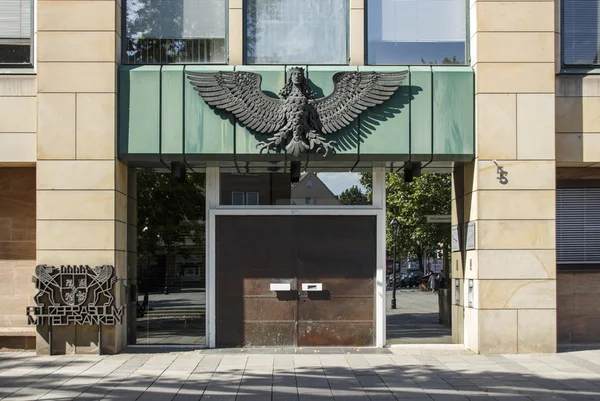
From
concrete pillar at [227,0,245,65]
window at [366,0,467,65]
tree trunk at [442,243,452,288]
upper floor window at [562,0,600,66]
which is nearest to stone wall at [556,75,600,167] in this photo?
upper floor window at [562,0,600,66]

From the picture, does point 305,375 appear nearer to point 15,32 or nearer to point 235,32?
point 235,32

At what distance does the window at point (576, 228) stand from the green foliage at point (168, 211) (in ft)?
23.4

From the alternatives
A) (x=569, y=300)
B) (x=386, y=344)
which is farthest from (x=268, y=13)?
(x=569, y=300)

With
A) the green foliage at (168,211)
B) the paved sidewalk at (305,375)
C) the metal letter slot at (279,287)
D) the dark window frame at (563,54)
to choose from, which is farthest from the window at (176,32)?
the dark window frame at (563,54)

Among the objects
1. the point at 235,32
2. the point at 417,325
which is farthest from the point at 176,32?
the point at 417,325

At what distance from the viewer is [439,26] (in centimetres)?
1461

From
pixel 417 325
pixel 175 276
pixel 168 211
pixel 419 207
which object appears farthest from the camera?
pixel 419 207

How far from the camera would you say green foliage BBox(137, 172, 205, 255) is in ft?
49.1

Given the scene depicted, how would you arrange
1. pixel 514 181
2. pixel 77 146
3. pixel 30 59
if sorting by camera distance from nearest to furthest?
pixel 77 146
pixel 514 181
pixel 30 59

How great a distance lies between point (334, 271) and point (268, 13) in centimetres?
506

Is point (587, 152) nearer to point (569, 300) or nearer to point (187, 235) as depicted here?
point (569, 300)

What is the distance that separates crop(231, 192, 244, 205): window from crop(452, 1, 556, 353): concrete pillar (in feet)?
14.4

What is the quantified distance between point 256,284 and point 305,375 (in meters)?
3.24

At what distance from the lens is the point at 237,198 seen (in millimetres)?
14953
